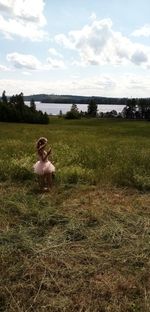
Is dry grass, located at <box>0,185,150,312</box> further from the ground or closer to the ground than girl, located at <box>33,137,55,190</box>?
closer to the ground

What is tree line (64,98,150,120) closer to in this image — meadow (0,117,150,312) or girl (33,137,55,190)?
girl (33,137,55,190)

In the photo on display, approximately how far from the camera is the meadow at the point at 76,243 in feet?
18.4

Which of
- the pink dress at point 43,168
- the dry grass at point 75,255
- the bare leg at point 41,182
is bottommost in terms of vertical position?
the dry grass at point 75,255

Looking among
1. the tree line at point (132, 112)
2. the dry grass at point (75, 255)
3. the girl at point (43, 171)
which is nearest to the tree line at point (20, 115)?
the tree line at point (132, 112)

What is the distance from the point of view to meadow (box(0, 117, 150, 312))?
561cm

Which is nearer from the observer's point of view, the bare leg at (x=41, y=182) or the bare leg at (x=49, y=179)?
the bare leg at (x=41, y=182)

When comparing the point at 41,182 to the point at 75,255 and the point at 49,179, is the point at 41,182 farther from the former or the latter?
the point at 75,255

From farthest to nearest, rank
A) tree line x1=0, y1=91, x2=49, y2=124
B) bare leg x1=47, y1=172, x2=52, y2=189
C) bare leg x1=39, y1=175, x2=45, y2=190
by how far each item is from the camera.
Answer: tree line x1=0, y1=91, x2=49, y2=124, bare leg x1=47, y1=172, x2=52, y2=189, bare leg x1=39, y1=175, x2=45, y2=190

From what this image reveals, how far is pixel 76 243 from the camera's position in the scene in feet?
23.8

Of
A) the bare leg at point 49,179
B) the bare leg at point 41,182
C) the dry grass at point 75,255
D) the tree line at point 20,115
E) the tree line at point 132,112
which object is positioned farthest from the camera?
the tree line at point 132,112

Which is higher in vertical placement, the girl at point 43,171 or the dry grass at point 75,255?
the girl at point 43,171

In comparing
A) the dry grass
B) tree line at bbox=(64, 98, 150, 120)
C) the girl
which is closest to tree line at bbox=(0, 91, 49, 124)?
tree line at bbox=(64, 98, 150, 120)

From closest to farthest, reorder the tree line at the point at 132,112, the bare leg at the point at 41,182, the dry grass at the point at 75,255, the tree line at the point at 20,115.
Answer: the dry grass at the point at 75,255 < the bare leg at the point at 41,182 < the tree line at the point at 20,115 < the tree line at the point at 132,112

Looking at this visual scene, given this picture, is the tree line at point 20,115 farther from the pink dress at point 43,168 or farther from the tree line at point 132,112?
the pink dress at point 43,168
